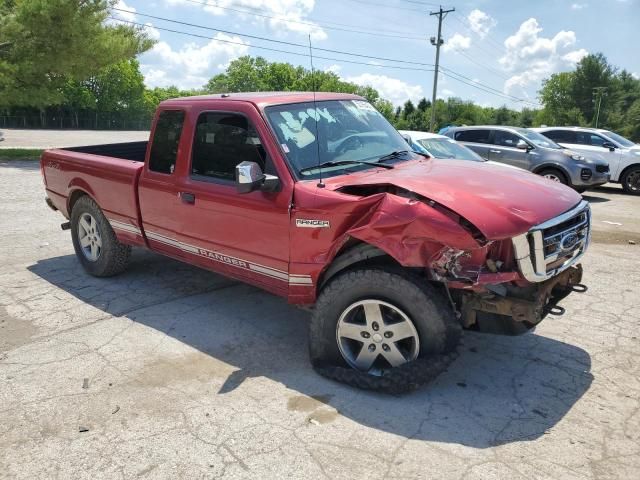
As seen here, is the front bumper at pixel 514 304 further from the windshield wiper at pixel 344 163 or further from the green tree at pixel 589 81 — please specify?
the green tree at pixel 589 81

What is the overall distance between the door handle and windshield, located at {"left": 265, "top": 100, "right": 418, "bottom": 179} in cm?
101

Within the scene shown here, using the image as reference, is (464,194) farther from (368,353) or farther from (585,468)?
(585,468)

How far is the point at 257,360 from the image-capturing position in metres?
4.09

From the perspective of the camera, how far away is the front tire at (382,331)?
131 inches

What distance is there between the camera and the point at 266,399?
11.6 feet

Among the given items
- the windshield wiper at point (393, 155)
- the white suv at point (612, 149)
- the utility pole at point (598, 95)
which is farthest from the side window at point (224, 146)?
the utility pole at point (598, 95)

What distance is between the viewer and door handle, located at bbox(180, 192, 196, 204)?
4498 mm

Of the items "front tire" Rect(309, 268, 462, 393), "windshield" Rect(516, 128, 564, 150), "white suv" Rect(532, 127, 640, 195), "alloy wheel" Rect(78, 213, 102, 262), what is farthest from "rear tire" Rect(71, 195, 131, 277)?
"white suv" Rect(532, 127, 640, 195)

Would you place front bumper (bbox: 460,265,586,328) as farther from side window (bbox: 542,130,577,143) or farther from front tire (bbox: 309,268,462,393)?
side window (bbox: 542,130,577,143)

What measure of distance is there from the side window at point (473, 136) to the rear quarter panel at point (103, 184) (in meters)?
10.3

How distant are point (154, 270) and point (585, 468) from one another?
495 cm

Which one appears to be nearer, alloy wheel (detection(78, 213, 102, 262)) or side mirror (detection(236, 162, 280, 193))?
side mirror (detection(236, 162, 280, 193))

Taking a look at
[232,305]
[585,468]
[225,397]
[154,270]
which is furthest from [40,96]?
[585,468]

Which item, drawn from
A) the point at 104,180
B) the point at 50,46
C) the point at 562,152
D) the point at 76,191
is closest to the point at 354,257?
the point at 104,180
